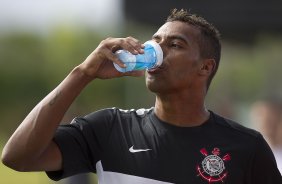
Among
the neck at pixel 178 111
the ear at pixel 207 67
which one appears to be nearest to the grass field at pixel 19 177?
the ear at pixel 207 67

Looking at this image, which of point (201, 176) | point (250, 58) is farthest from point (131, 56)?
point (250, 58)

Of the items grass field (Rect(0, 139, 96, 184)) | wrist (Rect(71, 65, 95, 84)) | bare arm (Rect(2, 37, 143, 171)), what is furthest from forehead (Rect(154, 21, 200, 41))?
grass field (Rect(0, 139, 96, 184))

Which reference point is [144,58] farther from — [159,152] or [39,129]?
[39,129]

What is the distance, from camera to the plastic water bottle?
4.89 m

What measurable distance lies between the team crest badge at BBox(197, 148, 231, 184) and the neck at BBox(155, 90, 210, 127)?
0.77 ft

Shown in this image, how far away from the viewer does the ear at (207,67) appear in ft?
18.0

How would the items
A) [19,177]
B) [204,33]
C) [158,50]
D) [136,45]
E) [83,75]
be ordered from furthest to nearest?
[19,177] → [204,33] → [158,50] → [83,75] → [136,45]

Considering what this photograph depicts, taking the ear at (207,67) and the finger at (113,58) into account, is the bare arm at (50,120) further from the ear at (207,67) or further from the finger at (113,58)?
the ear at (207,67)

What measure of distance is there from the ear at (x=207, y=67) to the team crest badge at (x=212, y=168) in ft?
1.78

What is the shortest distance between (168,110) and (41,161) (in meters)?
0.83

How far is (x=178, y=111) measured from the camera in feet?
17.5

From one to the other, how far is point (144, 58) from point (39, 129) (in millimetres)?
668

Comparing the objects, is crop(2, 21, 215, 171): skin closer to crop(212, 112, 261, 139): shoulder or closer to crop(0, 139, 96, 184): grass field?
crop(212, 112, 261, 139): shoulder

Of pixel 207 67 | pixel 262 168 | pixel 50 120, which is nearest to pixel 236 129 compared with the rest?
pixel 262 168
